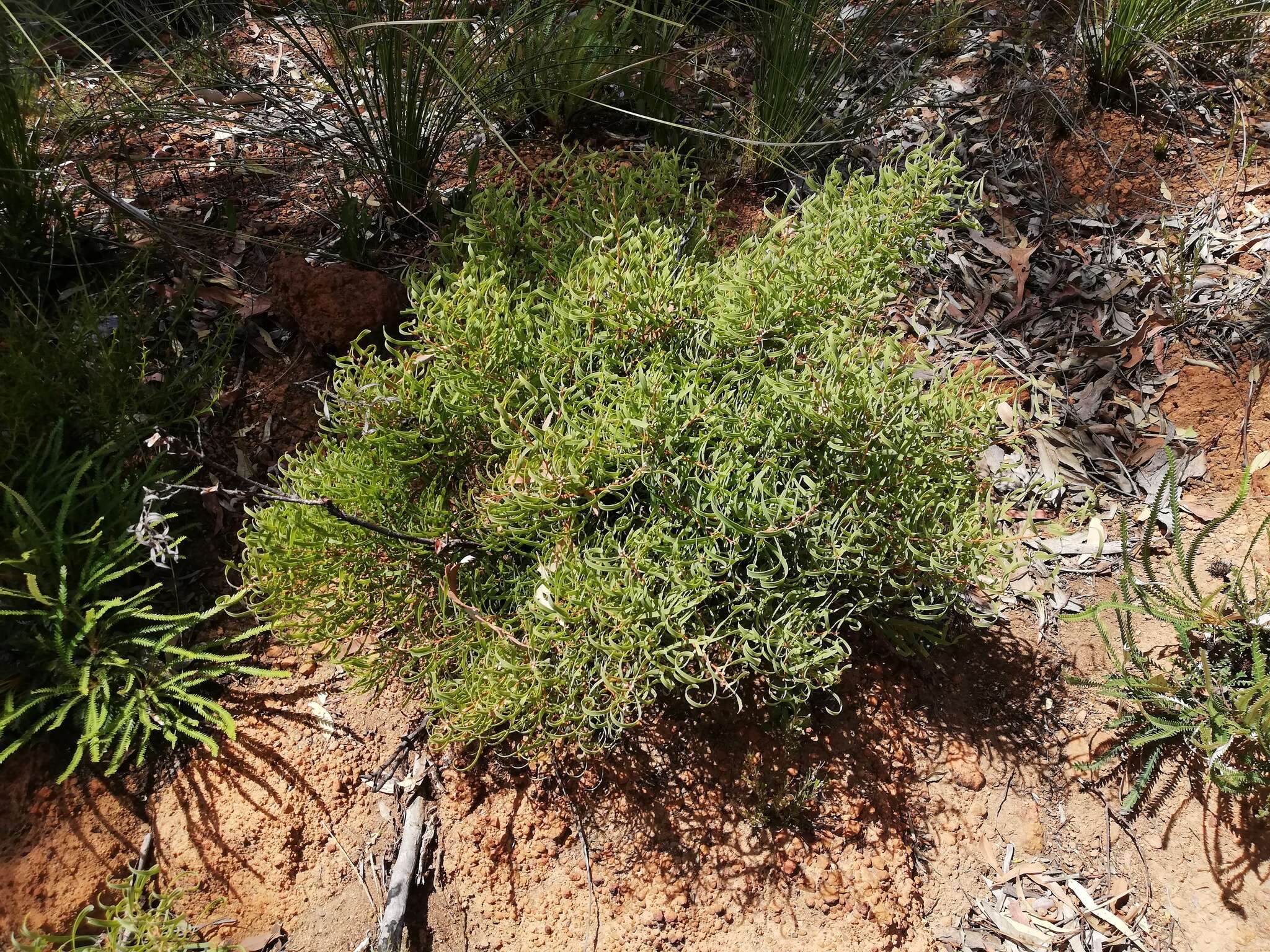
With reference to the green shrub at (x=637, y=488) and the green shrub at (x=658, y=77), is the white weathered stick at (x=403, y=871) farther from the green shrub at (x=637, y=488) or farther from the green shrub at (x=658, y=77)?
the green shrub at (x=658, y=77)

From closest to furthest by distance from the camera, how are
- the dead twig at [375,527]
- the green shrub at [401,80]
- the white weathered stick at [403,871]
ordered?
the dead twig at [375,527]
the white weathered stick at [403,871]
the green shrub at [401,80]

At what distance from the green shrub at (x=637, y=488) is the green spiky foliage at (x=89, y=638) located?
0.29 meters

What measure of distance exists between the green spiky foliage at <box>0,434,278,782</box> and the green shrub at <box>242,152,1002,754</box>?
0.29 m

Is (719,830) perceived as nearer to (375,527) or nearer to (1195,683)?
(375,527)

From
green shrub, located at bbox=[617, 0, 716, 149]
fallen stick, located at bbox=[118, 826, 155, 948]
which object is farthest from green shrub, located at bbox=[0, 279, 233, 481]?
green shrub, located at bbox=[617, 0, 716, 149]

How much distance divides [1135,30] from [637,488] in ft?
8.17

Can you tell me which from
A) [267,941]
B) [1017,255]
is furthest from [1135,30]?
[267,941]

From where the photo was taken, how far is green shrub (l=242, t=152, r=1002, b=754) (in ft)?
5.75

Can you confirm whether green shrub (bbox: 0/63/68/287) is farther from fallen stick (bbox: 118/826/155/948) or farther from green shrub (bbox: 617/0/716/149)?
green shrub (bbox: 617/0/716/149)

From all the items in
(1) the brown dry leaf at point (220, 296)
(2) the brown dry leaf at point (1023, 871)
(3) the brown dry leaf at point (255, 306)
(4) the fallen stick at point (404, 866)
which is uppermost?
(1) the brown dry leaf at point (220, 296)

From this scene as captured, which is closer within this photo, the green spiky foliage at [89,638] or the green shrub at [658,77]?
the green spiky foliage at [89,638]

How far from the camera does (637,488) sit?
6.39 ft

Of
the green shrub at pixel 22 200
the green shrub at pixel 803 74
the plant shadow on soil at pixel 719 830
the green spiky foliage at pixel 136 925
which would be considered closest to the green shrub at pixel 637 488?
the plant shadow on soil at pixel 719 830

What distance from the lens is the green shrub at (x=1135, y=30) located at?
2.92 meters
